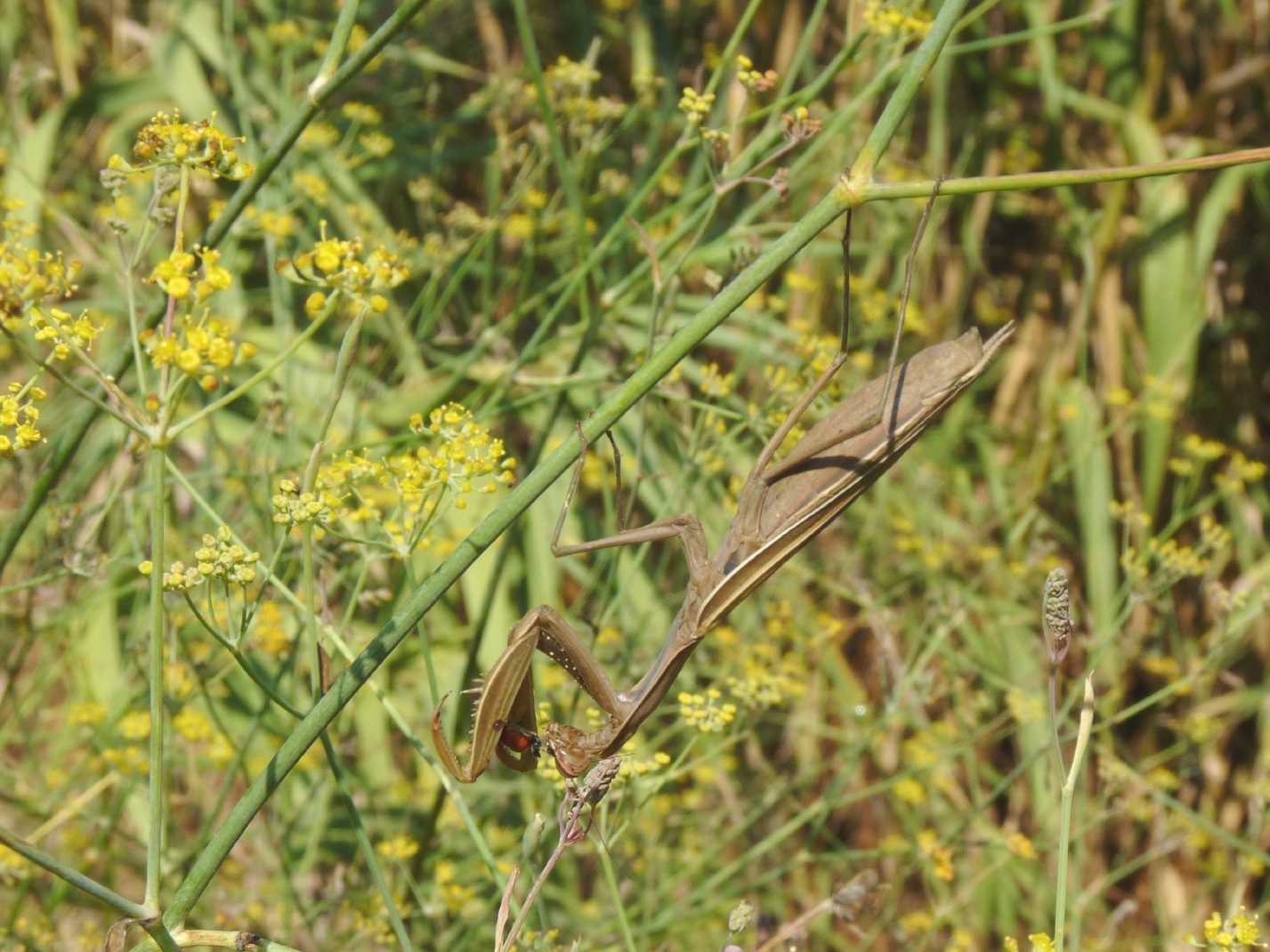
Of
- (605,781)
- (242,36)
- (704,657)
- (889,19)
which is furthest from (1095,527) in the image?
(242,36)

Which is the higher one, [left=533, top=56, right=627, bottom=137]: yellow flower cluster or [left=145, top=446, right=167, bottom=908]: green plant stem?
[left=533, top=56, right=627, bottom=137]: yellow flower cluster

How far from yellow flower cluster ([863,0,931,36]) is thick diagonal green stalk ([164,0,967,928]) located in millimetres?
1123

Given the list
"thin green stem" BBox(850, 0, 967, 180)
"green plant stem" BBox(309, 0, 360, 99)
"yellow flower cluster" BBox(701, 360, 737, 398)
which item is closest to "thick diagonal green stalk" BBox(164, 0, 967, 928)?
"thin green stem" BBox(850, 0, 967, 180)

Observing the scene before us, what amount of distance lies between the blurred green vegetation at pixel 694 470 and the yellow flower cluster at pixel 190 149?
540 millimetres

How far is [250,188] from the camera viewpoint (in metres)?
1.83

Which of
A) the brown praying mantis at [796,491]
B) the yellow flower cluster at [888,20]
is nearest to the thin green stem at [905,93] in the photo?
the brown praying mantis at [796,491]

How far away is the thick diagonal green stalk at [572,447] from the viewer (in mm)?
1531

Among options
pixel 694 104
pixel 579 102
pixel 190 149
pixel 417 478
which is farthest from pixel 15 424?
pixel 579 102

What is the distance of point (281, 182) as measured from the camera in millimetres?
3295

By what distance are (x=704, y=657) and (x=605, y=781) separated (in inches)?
84.0

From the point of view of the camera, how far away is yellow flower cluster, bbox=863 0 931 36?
2625 mm

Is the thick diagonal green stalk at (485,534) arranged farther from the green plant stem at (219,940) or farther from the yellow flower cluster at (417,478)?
the yellow flower cluster at (417,478)

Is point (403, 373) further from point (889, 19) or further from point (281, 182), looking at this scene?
point (889, 19)

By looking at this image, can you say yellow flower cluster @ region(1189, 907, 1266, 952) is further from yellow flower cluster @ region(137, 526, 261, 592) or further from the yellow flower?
the yellow flower
